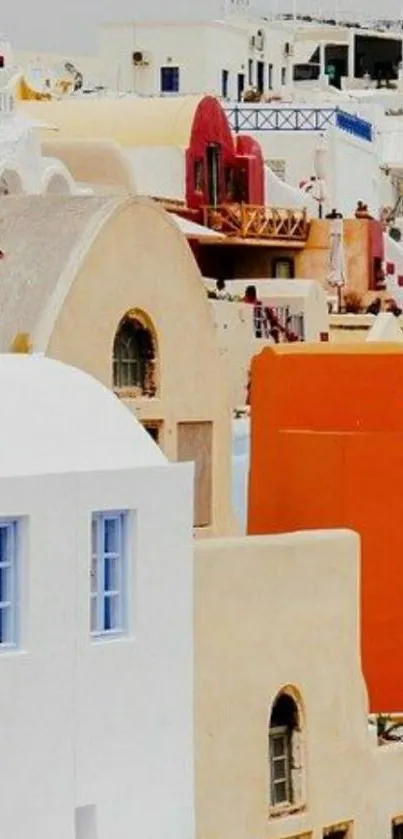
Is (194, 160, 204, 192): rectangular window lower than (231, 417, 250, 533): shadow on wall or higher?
higher

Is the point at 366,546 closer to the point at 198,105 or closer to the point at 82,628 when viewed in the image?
the point at 82,628

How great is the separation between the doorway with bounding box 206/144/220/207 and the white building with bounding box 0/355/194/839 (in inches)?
779

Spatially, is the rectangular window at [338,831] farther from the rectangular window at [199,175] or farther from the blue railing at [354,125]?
the blue railing at [354,125]

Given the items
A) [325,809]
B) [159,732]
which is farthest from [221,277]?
[159,732]

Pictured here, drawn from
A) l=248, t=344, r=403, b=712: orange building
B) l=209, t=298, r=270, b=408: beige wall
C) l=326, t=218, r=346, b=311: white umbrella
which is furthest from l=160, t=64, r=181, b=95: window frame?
l=248, t=344, r=403, b=712: orange building

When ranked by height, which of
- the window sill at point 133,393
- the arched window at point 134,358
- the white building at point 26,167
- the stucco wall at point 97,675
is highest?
the white building at point 26,167

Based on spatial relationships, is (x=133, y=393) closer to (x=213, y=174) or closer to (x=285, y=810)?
(x=285, y=810)

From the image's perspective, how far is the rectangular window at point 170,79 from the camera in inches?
2279

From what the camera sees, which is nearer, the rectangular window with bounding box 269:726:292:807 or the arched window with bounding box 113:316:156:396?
the rectangular window with bounding box 269:726:292:807

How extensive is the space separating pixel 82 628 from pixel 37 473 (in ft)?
3.14

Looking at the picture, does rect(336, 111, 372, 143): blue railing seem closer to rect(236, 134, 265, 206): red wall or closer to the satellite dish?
the satellite dish

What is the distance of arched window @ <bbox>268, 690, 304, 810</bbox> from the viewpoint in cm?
1955

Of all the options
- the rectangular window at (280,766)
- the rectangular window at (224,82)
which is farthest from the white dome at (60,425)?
the rectangular window at (224,82)

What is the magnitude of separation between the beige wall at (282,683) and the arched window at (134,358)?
274 cm
